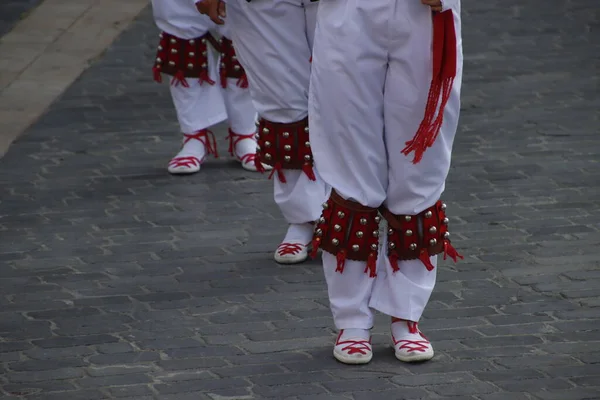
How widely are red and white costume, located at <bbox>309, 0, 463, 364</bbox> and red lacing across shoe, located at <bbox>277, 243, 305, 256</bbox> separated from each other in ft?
3.38

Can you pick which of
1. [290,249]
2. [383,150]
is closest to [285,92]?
[290,249]

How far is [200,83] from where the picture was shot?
269 inches

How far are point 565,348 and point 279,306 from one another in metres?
1.17

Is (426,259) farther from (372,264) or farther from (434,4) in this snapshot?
(434,4)

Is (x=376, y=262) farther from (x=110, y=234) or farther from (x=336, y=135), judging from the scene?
(x=110, y=234)

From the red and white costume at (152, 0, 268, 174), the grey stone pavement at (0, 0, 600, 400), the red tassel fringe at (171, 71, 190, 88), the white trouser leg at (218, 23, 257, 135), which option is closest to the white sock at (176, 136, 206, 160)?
the red and white costume at (152, 0, 268, 174)

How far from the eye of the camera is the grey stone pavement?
14.4ft

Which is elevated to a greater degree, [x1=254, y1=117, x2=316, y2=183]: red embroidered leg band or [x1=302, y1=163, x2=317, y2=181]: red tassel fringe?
[x1=254, y1=117, x2=316, y2=183]: red embroidered leg band

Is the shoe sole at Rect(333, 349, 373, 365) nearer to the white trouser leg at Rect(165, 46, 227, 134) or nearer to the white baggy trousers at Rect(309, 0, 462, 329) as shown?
the white baggy trousers at Rect(309, 0, 462, 329)

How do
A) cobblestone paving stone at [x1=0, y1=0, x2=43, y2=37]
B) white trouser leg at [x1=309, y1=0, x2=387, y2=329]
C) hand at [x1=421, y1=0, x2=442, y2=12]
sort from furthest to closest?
cobblestone paving stone at [x1=0, y1=0, x2=43, y2=37] → white trouser leg at [x1=309, y1=0, x2=387, y2=329] → hand at [x1=421, y1=0, x2=442, y2=12]

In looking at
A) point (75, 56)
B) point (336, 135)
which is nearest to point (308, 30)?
point (336, 135)

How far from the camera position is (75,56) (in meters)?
9.45

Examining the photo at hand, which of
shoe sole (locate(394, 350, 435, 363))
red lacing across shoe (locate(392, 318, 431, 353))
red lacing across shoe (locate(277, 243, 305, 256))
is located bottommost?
red lacing across shoe (locate(277, 243, 305, 256))

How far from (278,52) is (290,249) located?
0.88m
